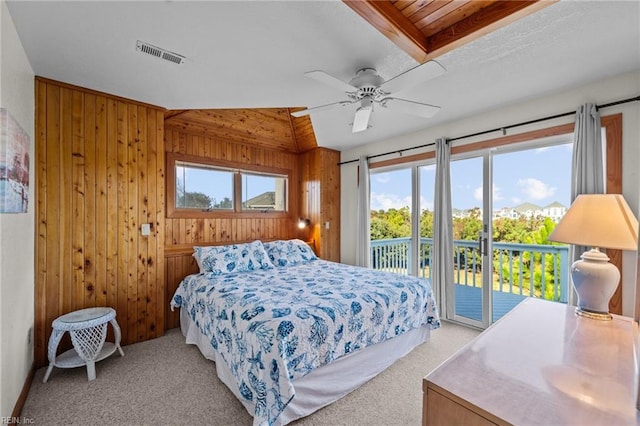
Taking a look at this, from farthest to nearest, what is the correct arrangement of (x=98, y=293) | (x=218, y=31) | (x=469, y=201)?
(x=469, y=201) < (x=98, y=293) < (x=218, y=31)

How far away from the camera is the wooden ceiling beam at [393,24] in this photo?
62.2 inches

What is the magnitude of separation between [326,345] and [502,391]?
119 cm

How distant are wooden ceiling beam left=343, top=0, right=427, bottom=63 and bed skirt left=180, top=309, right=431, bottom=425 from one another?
226cm

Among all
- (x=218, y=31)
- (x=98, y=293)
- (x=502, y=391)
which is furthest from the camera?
(x=98, y=293)

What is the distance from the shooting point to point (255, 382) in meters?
1.70

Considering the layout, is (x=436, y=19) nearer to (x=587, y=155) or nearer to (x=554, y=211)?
(x=587, y=155)

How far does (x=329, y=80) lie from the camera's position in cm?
200

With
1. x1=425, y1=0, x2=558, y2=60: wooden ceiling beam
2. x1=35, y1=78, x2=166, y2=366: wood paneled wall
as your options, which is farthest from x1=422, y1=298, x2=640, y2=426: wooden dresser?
x1=35, y1=78, x2=166, y2=366: wood paneled wall

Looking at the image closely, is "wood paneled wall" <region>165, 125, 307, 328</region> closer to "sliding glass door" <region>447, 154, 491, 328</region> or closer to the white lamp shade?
"sliding glass door" <region>447, 154, 491, 328</region>

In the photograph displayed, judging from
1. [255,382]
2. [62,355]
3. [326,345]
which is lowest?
[62,355]

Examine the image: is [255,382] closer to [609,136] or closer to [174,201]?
[174,201]

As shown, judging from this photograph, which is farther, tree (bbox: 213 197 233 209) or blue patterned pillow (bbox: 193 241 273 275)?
tree (bbox: 213 197 233 209)

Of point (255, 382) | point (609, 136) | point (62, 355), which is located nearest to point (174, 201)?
point (62, 355)

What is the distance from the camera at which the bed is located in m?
1.72
